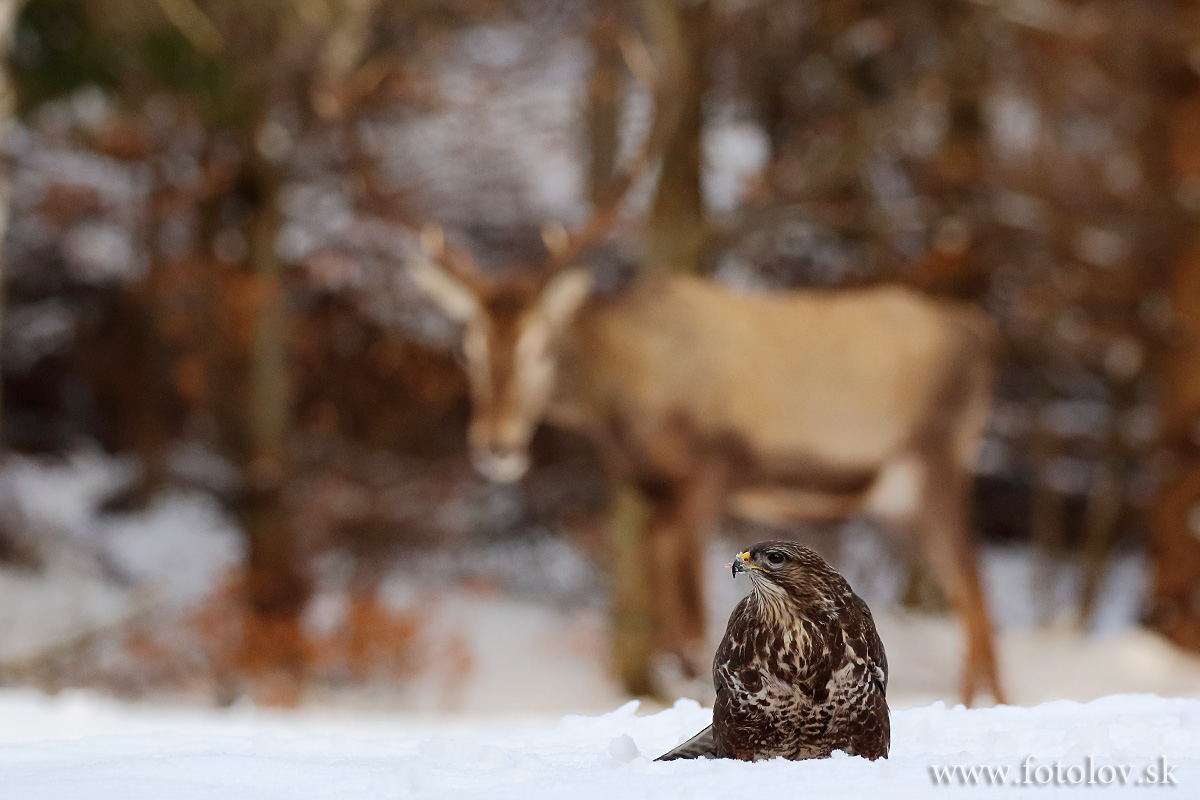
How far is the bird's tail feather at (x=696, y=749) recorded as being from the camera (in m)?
1.72

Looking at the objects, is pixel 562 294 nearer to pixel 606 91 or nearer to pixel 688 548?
pixel 688 548

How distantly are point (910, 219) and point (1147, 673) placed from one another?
217 cm

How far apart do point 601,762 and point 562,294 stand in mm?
2727

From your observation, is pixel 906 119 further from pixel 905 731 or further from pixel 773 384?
pixel 905 731

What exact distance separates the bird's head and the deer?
8.79 feet

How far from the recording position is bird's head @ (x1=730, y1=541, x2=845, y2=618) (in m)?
1.54

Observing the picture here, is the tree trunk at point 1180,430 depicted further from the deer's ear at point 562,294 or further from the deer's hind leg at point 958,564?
the deer's ear at point 562,294

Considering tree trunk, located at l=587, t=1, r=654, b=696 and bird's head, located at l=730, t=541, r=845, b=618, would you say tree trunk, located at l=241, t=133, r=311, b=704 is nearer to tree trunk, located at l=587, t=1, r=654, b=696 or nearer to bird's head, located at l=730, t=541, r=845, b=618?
tree trunk, located at l=587, t=1, r=654, b=696

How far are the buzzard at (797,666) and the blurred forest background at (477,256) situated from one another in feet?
12.3

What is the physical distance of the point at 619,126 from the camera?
6.36m

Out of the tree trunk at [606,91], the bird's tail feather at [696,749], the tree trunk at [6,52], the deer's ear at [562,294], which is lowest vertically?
the bird's tail feather at [696,749]

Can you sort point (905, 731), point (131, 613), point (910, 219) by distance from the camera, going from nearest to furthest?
1. point (905, 731)
2. point (910, 219)
3. point (131, 613)

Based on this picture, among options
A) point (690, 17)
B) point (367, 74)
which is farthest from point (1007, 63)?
point (367, 74)

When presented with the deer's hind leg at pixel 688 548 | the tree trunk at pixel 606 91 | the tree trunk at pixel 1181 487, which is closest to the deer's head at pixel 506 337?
the deer's hind leg at pixel 688 548
